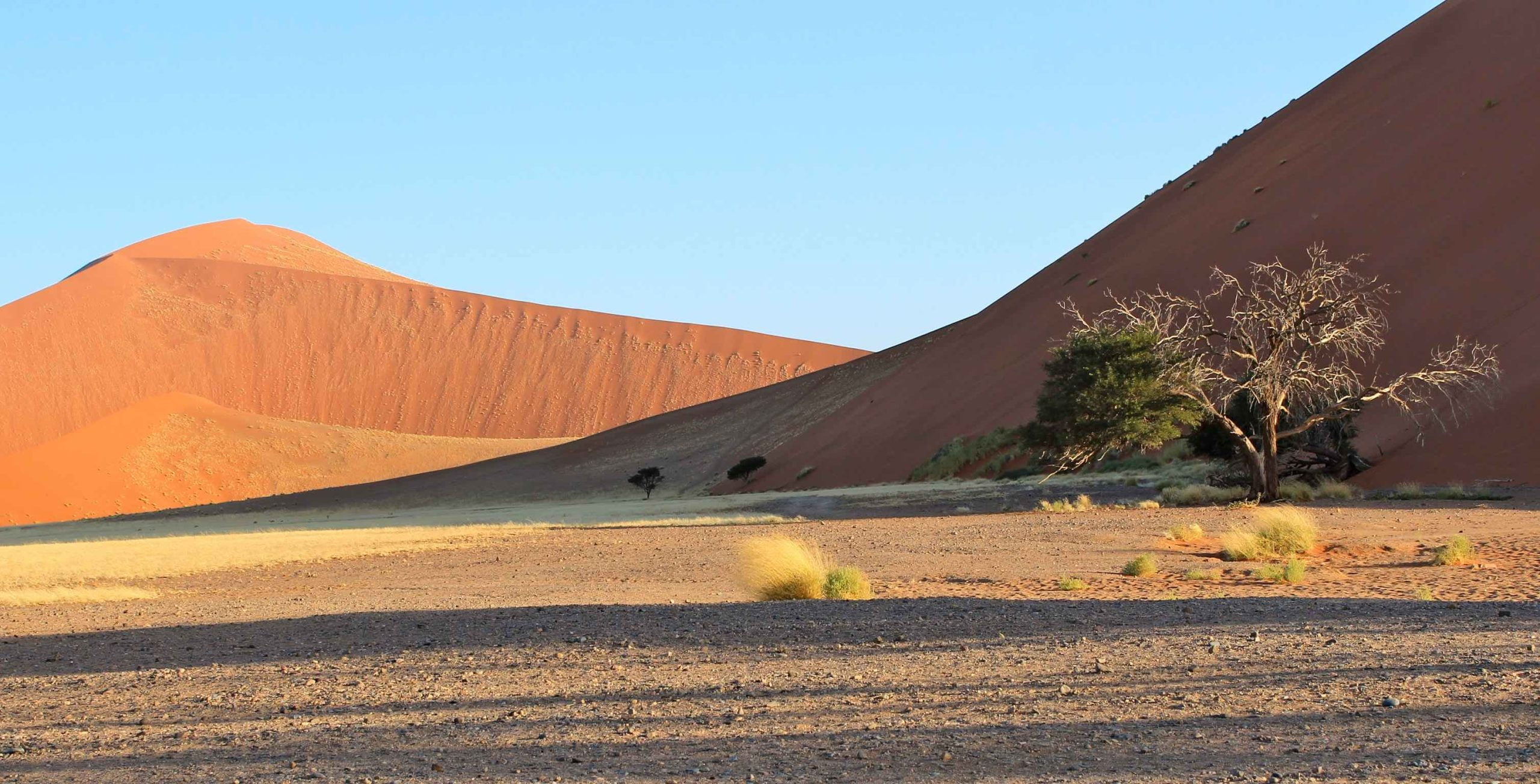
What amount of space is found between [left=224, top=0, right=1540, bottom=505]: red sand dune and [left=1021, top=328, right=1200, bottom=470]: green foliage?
5.31 m

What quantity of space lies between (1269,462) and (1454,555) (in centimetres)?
1147

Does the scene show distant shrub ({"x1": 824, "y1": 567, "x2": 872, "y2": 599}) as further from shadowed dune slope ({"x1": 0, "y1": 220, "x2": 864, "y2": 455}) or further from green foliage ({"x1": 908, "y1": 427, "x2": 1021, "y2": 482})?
shadowed dune slope ({"x1": 0, "y1": 220, "x2": 864, "y2": 455})

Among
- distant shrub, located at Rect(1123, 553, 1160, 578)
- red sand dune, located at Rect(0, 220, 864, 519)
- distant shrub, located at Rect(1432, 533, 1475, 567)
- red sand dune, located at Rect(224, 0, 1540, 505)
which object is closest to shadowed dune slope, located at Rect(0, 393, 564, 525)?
red sand dune, located at Rect(224, 0, 1540, 505)

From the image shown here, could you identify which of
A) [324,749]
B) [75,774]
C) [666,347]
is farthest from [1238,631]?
[666,347]

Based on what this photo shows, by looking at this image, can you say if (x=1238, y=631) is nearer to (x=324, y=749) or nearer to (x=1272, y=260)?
(x=324, y=749)

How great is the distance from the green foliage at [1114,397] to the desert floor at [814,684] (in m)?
12.9

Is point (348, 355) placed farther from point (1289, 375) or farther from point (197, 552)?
point (1289, 375)

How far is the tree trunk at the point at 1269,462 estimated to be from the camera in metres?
27.6

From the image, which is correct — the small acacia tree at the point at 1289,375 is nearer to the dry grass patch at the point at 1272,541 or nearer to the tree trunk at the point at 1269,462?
the tree trunk at the point at 1269,462

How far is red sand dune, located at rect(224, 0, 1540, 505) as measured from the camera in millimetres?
35375

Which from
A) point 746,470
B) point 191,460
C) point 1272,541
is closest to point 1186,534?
point 1272,541

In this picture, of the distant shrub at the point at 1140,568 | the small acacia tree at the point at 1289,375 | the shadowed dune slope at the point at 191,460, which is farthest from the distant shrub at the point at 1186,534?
the shadowed dune slope at the point at 191,460

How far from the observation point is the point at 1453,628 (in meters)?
10.3

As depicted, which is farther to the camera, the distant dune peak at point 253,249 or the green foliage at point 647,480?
the distant dune peak at point 253,249
